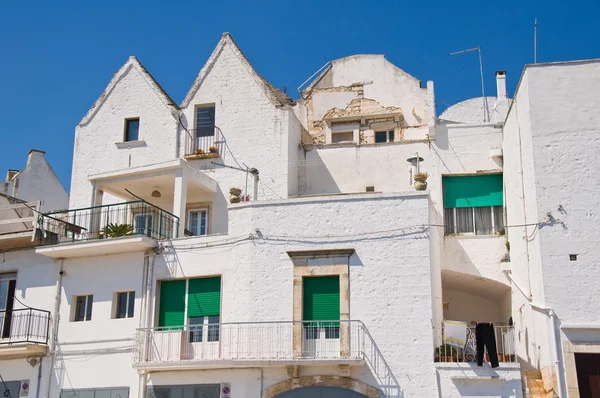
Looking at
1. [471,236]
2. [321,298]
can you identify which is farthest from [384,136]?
[321,298]

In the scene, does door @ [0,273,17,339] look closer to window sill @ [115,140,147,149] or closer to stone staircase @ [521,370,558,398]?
window sill @ [115,140,147,149]

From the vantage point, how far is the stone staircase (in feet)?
65.8

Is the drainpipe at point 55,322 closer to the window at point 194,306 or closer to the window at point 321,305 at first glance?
the window at point 194,306

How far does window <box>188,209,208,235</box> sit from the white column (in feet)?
6.02

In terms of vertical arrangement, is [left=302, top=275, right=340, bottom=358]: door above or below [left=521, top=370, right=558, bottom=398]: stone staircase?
above

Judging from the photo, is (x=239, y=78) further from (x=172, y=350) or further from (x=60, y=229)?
(x=172, y=350)

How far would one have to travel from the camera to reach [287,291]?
22.2m

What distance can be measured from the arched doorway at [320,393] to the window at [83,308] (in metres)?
6.71

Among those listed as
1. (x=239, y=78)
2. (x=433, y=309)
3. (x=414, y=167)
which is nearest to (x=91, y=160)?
(x=239, y=78)

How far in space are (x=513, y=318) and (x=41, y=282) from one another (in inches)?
554

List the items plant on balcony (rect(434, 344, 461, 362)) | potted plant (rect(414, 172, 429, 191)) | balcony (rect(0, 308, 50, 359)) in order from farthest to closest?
balcony (rect(0, 308, 50, 359)) → potted plant (rect(414, 172, 429, 191)) → plant on balcony (rect(434, 344, 461, 362))

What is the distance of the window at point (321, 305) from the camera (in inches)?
852

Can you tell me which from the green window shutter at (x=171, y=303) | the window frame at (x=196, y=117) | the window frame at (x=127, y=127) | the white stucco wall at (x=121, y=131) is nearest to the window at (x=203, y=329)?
the green window shutter at (x=171, y=303)

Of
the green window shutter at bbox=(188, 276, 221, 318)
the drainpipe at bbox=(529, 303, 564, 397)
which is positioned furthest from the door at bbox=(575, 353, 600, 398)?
the green window shutter at bbox=(188, 276, 221, 318)
